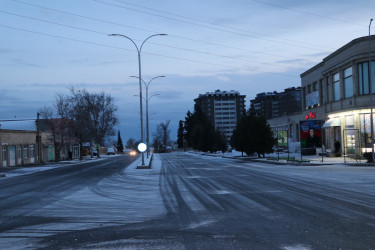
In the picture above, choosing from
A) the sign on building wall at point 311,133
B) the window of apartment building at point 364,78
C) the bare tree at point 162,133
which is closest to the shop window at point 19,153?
the sign on building wall at point 311,133

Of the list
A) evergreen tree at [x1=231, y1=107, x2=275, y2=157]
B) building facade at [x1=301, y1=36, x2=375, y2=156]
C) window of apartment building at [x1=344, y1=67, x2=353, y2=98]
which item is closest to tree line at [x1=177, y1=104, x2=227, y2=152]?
evergreen tree at [x1=231, y1=107, x2=275, y2=157]

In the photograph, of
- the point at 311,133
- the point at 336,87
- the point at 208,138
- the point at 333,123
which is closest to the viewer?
the point at 333,123

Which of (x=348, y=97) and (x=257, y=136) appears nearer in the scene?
(x=348, y=97)

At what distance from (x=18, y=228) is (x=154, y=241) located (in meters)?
3.63

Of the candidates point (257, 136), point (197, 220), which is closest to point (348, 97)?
point (257, 136)

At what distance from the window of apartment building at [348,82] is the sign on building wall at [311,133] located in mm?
6948

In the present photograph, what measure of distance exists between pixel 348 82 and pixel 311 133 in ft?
29.9

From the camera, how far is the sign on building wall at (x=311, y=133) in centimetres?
4984

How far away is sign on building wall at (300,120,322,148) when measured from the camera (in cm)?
4984

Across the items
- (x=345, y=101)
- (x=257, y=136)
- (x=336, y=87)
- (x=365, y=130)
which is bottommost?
(x=257, y=136)

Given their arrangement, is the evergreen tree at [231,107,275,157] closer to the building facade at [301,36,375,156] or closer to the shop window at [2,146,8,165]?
the building facade at [301,36,375,156]

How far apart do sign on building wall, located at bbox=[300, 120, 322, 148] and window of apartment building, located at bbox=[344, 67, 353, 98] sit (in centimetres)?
695

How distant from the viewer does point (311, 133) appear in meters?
50.2

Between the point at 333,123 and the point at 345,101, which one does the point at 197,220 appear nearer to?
the point at 345,101
